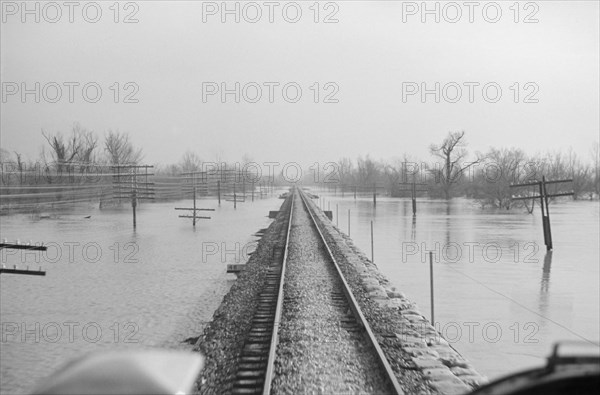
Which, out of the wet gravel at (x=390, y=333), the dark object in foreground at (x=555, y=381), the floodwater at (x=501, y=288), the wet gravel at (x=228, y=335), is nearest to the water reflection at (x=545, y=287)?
the floodwater at (x=501, y=288)

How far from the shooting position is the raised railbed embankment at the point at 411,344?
608 centimetres

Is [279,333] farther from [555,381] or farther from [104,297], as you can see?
[555,381]

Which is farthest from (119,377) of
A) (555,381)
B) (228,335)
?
(228,335)

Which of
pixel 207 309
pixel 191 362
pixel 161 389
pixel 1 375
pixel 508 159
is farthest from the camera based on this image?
pixel 508 159

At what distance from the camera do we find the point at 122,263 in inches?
708

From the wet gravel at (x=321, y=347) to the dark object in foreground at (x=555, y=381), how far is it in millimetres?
4497

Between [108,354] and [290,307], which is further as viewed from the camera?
[290,307]

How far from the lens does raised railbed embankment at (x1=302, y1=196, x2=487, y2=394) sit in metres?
6.08

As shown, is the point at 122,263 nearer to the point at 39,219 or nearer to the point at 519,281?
the point at 519,281

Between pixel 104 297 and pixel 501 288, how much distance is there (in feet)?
33.4

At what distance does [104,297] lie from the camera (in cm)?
1255

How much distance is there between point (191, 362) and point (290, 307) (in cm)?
868

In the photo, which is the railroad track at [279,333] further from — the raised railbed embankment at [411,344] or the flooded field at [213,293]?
the flooded field at [213,293]

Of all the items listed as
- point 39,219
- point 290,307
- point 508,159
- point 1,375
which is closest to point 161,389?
point 1,375
